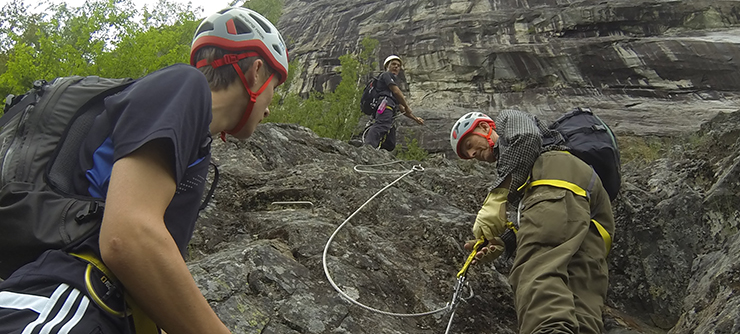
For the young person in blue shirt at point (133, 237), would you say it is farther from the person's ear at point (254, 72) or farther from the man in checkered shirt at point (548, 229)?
the man in checkered shirt at point (548, 229)

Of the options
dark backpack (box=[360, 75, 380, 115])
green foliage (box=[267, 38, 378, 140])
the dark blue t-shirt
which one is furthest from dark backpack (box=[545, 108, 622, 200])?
green foliage (box=[267, 38, 378, 140])

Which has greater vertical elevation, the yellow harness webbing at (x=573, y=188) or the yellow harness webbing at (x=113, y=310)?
the yellow harness webbing at (x=113, y=310)

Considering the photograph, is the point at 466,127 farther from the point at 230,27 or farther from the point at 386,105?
the point at 386,105

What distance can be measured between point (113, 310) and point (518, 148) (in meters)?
3.35

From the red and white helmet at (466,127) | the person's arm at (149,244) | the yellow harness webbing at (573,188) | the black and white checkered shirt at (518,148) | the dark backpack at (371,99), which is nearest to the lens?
the person's arm at (149,244)

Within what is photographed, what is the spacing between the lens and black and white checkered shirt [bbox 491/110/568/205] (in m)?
4.15

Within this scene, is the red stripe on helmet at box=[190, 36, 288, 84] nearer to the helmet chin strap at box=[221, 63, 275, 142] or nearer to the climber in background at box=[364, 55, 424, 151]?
the helmet chin strap at box=[221, 63, 275, 142]

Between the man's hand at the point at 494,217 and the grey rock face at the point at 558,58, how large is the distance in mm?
15356

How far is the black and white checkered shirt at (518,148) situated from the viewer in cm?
415

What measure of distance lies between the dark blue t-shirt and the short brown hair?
0.86ft

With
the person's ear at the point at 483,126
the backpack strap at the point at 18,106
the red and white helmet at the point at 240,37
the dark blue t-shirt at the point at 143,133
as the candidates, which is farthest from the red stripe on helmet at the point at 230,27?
the person's ear at the point at 483,126

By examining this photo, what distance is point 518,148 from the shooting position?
4.16 metres

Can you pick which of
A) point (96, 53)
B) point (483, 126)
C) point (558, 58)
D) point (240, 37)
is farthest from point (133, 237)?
point (558, 58)

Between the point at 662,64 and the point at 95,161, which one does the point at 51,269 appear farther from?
the point at 662,64
